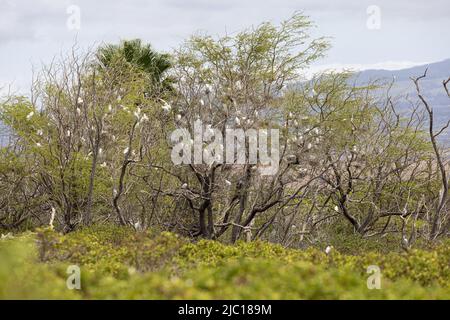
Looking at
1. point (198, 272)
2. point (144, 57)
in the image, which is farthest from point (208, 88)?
point (198, 272)

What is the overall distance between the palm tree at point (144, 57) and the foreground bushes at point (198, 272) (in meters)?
12.4

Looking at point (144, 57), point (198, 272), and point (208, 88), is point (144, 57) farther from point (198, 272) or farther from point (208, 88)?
point (198, 272)

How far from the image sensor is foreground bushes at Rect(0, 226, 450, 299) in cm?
702

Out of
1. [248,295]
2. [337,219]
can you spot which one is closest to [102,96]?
[337,219]

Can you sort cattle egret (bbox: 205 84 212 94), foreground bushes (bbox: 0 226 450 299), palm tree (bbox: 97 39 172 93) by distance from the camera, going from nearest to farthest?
foreground bushes (bbox: 0 226 450 299)
cattle egret (bbox: 205 84 212 94)
palm tree (bbox: 97 39 172 93)

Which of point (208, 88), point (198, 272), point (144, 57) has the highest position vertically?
point (144, 57)

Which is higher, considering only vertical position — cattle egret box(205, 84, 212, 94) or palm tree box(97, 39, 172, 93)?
palm tree box(97, 39, 172, 93)

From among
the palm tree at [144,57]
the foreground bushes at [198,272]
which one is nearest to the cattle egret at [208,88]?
the foreground bushes at [198,272]

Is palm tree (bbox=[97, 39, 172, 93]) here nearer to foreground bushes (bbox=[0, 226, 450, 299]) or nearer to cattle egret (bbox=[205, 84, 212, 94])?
cattle egret (bbox=[205, 84, 212, 94])

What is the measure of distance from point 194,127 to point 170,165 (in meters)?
1.66

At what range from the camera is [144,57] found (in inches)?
918

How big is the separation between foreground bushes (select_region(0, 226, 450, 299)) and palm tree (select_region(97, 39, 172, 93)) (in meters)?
12.4

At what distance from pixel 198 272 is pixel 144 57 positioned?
16241mm

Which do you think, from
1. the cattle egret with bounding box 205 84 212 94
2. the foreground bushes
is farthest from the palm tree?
the foreground bushes
